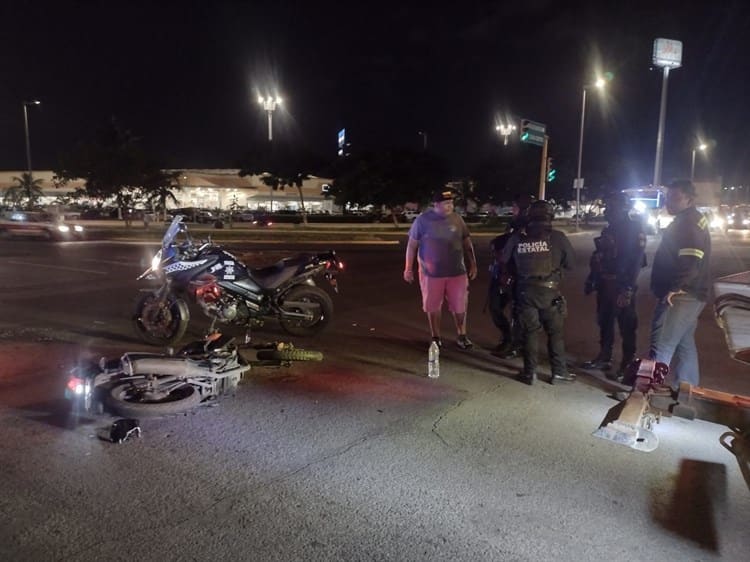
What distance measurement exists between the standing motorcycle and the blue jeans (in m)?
4.43

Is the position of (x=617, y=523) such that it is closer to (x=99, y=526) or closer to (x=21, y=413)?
(x=99, y=526)

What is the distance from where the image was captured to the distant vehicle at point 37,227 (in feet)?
92.1

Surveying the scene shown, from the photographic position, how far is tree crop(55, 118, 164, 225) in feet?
122

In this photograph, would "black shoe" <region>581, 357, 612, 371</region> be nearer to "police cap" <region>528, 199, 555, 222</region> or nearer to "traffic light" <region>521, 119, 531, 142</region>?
"police cap" <region>528, 199, 555, 222</region>

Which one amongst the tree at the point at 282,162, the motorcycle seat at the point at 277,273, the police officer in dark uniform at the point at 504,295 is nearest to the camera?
the police officer in dark uniform at the point at 504,295

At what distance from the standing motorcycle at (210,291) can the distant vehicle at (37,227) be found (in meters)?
22.7

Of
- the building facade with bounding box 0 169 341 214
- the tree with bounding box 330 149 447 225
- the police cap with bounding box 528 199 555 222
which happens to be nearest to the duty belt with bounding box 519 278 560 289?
the police cap with bounding box 528 199 555 222

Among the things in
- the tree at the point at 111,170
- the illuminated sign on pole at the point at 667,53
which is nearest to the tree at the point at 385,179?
the tree at the point at 111,170

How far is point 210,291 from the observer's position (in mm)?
7855

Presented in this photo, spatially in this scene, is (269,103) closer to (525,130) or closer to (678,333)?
(525,130)

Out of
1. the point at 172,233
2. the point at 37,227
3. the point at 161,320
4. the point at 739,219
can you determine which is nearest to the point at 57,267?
the point at 172,233

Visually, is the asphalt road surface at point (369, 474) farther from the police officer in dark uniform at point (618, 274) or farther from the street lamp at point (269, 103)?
the street lamp at point (269, 103)

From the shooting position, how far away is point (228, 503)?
3898mm

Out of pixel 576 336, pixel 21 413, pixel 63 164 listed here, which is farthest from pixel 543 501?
pixel 63 164
